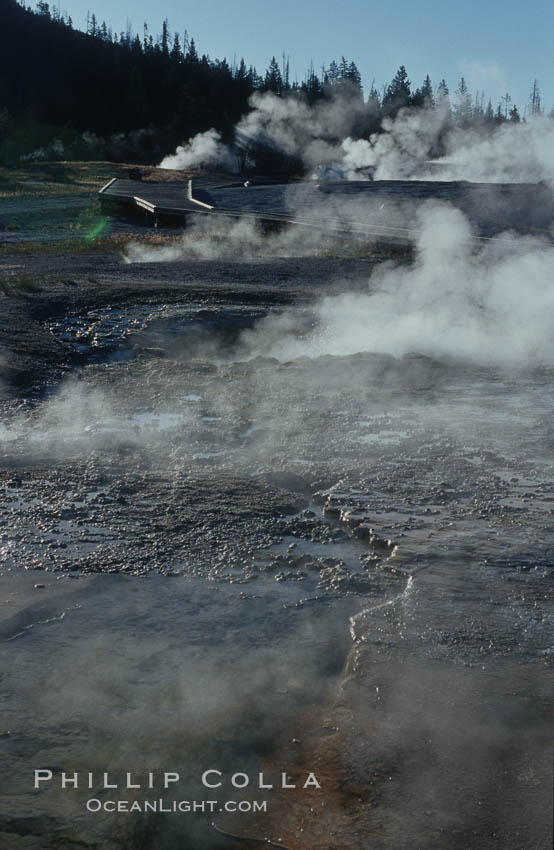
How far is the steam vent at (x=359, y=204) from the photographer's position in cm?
1900

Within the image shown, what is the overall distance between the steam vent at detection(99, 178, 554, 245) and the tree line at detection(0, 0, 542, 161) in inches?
1175

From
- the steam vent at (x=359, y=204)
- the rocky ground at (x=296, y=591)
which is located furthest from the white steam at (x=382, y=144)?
the rocky ground at (x=296, y=591)

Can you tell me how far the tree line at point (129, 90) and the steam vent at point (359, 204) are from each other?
98.0 feet

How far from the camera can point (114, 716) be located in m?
2.68

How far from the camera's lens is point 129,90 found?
217ft

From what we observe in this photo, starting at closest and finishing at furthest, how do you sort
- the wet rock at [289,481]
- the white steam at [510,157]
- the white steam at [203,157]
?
the wet rock at [289,481], the white steam at [510,157], the white steam at [203,157]

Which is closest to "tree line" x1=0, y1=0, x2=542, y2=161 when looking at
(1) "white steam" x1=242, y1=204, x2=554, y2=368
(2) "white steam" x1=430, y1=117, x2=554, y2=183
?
(2) "white steam" x1=430, y1=117, x2=554, y2=183

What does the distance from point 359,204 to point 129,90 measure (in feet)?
162

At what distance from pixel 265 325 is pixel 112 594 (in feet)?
19.2

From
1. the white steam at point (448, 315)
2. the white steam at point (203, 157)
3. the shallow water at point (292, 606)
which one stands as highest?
the white steam at point (203, 157)

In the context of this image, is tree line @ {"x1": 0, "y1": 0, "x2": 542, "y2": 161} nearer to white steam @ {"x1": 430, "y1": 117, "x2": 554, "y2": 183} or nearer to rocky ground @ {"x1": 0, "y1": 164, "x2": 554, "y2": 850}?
white steam @ {"x1": 430, "y1": 117, "x2": 554, "y2": 183}

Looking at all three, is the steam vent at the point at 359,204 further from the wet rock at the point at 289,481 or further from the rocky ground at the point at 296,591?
the wet rock at the point at 289,481

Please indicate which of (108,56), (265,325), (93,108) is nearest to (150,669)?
(265,325)

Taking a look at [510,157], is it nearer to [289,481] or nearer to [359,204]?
[359,204]
